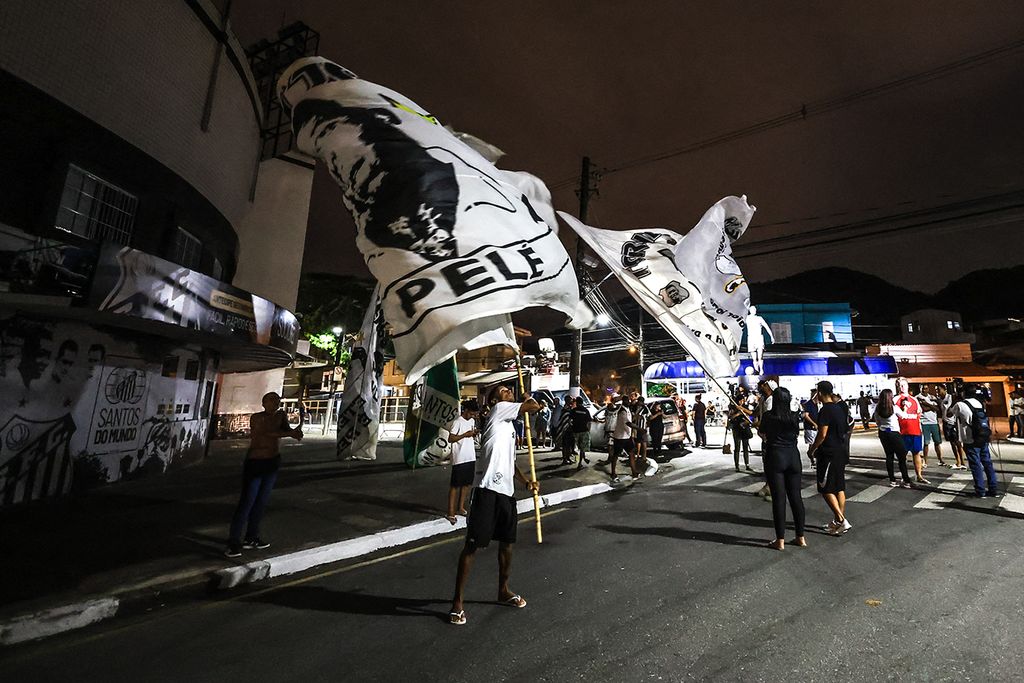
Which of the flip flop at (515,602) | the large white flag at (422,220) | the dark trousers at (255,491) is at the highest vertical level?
the large white flag at (422,220)

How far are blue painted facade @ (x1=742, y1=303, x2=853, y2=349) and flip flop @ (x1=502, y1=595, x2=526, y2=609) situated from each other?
37.8 meters

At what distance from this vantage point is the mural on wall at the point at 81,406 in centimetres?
741

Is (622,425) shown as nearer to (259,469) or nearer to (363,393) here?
(363,393)

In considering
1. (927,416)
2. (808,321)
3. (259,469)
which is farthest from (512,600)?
(808,321)

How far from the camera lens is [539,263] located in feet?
11.9

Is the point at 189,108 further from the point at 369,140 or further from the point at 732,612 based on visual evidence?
the point at 732,612

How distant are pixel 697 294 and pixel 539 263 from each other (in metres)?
3.46

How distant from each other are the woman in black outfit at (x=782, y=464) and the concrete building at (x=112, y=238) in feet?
32.7

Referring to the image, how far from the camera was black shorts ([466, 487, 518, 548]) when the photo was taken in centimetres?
384

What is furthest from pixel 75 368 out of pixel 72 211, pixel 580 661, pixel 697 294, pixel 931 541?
pixel 931 541

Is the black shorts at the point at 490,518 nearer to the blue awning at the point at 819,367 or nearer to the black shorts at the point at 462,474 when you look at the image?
the black shorts at the point at 462,474

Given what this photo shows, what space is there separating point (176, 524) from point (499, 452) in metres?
5.33

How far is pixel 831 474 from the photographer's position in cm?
599

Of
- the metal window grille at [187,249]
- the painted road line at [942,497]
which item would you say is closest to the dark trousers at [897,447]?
the painted road line at [942,497]
